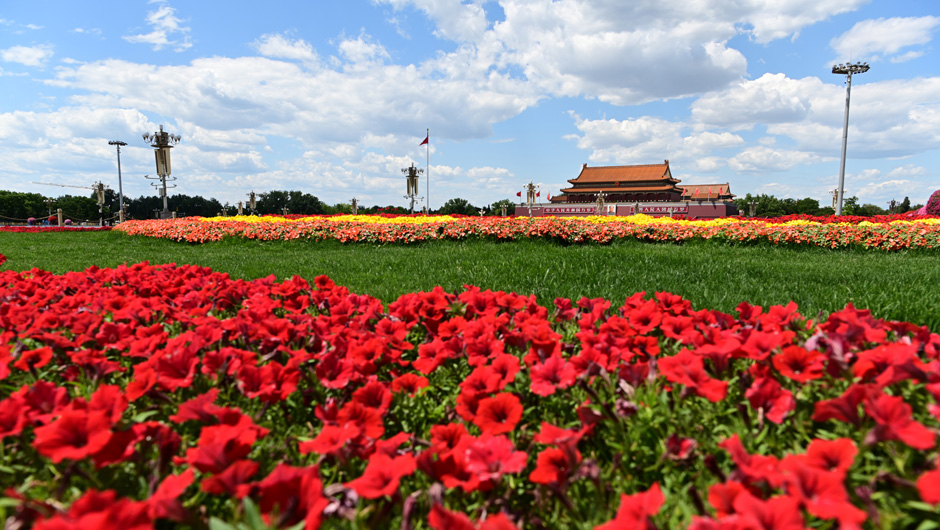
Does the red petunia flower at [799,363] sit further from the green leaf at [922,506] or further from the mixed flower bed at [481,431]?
the green leaf at [922,506]

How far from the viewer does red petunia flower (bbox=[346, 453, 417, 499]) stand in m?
1.00

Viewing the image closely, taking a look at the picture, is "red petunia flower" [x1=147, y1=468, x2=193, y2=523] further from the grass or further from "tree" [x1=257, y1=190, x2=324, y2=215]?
"tree" [x1=257, y1=190, x2=324, y2=215]

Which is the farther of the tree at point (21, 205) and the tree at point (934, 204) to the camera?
the tree at point (21, 205)

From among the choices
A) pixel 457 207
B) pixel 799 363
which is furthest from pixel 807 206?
pixel 799 363

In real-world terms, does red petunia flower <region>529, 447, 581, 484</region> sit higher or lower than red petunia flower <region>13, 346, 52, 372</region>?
lower

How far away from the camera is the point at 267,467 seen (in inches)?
51.8

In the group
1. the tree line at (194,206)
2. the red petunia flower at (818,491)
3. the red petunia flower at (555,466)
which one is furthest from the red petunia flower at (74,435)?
the tree line at (194,206)

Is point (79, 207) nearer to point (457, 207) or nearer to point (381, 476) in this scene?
point (457, 207)

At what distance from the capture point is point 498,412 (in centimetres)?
133

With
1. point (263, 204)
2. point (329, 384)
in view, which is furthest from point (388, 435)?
point (263, 204)

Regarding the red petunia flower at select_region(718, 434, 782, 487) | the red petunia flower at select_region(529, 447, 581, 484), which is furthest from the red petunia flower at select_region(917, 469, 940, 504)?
the red petunia flower at select_region(529, 447, 581, 484)

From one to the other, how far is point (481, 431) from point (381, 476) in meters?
0.50

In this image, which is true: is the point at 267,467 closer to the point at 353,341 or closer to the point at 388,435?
the point at 388,435

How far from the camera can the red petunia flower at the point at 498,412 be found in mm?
1278
